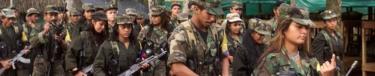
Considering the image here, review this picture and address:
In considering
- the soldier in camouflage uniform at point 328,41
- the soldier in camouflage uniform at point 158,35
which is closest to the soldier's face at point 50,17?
the soldier in camouflage uniform at point 158,35

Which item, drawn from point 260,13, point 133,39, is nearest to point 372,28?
point 260,13

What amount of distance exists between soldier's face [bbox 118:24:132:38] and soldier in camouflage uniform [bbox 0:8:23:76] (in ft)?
12.1

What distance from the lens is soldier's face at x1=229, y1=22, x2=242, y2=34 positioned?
10.0 m

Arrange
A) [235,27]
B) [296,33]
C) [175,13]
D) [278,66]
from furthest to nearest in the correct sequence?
[175,13]
[235,27]
[296,33]
[278,66]

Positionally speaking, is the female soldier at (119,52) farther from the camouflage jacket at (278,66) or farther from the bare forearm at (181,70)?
the camouflage jacket at (278,66)

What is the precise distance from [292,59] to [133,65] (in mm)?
4089

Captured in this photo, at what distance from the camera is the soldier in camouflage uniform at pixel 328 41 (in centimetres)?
836

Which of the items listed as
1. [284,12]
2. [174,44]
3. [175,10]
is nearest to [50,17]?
[175,10]

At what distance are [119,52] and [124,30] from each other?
0.85 feet

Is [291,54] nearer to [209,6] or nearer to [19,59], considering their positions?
[209,6]

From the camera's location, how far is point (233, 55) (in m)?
9.32

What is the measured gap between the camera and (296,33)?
4.92m

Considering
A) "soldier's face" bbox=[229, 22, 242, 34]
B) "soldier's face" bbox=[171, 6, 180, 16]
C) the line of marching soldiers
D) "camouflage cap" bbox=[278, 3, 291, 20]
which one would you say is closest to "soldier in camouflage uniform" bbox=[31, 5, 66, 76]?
the line of marching soldiers

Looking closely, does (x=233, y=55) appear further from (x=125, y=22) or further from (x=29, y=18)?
(x=29, y=18)
